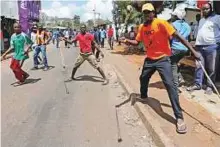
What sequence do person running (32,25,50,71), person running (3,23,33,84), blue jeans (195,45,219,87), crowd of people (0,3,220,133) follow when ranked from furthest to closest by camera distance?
person running (32,25,50,71) → person running (3,23,33,84) → blue jeans (195,45,219,87) → crowd of people (0,3,220,133)

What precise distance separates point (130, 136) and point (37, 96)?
4.26 meters

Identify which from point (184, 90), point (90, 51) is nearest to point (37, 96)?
point (90, 51)

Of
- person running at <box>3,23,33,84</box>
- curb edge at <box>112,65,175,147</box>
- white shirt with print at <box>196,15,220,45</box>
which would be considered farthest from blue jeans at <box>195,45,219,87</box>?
person running at <box>3,23,33,84</box>

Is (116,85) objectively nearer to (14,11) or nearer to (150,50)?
(150,50)

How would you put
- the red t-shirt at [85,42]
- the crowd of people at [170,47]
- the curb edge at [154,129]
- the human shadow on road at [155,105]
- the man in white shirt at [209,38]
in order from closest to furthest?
the curb edge at [154,129], the crowd of people at [170,47], the human shadow on road at [155,105], the man in white shirt at [209,38], the red t-shirt at [85,42]

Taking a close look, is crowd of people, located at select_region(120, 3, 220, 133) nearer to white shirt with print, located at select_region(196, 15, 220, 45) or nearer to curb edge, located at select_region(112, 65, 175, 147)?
white shirt with print, located at select_region(196, 15, 220, 45)

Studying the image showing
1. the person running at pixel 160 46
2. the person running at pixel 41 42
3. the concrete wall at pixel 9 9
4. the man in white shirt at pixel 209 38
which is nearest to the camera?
the person running at pixel 160 46

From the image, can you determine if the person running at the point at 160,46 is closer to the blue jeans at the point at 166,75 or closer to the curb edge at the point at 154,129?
the blue jeans at the point at 166,75

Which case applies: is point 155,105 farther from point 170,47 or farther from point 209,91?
point 209,91

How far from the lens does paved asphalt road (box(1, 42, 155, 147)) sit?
6.38 metres

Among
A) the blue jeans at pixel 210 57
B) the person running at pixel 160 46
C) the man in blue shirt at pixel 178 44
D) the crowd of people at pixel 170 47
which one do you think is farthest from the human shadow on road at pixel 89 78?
the person running at pixel 160 46

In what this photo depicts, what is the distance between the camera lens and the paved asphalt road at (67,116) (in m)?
6.38

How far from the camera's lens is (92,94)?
10.3 metres

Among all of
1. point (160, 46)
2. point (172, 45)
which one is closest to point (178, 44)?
point (172, 45)
